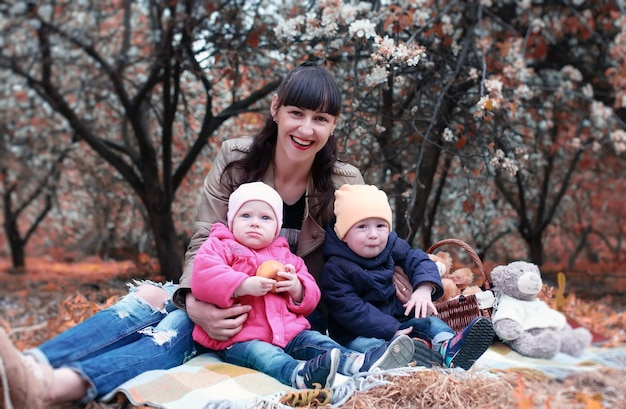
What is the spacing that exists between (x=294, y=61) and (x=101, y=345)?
294 cm

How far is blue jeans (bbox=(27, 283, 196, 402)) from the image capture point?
219 cm

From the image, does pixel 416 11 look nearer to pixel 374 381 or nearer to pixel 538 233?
pixel 374 381

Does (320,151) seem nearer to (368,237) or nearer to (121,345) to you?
(368,237)

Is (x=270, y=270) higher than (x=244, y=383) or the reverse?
higher

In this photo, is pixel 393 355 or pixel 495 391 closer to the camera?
pixel 495 391

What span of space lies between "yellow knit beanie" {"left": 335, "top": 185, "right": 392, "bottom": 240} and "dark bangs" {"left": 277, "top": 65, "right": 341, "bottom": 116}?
361 mm

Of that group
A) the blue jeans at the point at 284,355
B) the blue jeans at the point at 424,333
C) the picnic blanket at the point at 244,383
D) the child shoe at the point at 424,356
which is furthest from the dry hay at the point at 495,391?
the blue jeans at the point at 424,333

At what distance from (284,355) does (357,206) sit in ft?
2.31

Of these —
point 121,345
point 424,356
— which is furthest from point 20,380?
point 424,356

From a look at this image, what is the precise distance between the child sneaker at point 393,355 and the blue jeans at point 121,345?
75 cm

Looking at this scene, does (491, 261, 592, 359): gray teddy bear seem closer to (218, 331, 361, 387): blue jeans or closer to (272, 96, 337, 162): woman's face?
(218, 331, 361, 387): blue jeans

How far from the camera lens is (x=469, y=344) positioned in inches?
94.3

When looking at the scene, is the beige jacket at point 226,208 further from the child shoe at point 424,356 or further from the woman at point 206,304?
the child shoe at point 424,356

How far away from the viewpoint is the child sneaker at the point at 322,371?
7.39ft
